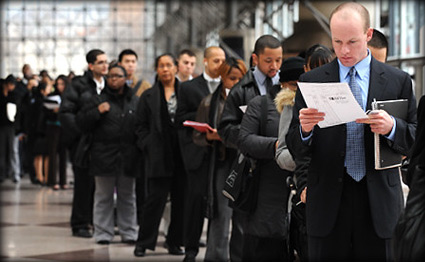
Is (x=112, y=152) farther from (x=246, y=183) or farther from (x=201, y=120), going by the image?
(x=246, y=183)

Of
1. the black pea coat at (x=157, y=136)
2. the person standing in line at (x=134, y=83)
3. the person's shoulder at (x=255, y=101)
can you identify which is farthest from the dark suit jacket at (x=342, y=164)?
the person standing in line at (x=134, y=83)

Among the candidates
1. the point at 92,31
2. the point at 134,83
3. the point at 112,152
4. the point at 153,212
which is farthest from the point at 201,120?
the point at 92,31

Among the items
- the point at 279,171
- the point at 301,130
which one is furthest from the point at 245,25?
the point at 301,130

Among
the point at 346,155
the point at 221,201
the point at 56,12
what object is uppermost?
the point at 56,12

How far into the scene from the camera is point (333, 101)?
3.28 metres

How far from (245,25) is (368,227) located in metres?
20.1

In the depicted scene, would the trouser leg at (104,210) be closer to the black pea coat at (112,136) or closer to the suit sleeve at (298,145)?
the black pea coat at (112,136)

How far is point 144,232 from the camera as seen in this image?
7.20m

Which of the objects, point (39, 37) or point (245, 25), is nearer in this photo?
point (245, 25)

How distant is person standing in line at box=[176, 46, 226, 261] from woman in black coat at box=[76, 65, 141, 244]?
823 mm

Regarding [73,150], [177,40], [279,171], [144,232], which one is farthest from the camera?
[177,40]

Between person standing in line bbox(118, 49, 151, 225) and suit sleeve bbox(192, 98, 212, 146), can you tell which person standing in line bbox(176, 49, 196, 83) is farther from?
suit sleeve bbox(192, 98, 212, 146)

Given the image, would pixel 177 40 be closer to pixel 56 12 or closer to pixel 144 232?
pixel 56 12

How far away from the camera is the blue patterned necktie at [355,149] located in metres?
3.46
